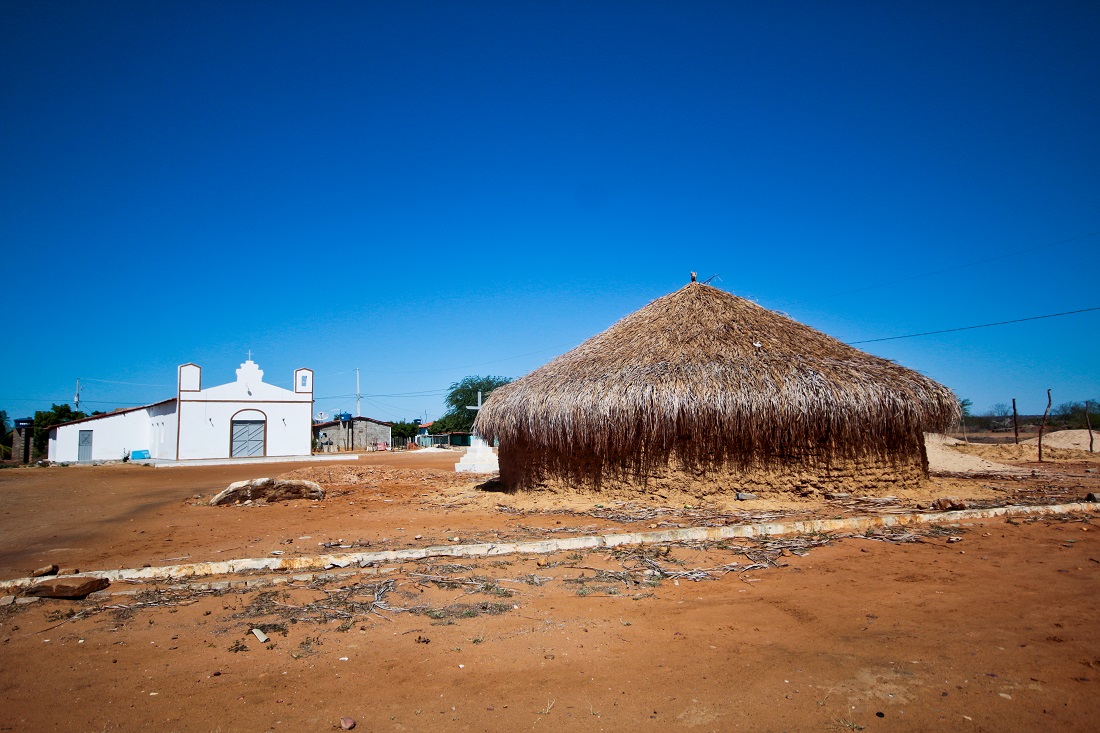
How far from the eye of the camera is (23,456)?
34594mm

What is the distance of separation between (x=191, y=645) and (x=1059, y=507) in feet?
33.1

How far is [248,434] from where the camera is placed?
96.7 ft

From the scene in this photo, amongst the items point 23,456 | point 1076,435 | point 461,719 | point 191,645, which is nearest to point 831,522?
point 461,719

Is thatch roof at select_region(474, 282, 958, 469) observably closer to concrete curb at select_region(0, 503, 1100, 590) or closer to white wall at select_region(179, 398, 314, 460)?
concrete curb at select_region(0, 503, 1100, 590)

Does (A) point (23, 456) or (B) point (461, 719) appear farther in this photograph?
(A) point (23, 456)

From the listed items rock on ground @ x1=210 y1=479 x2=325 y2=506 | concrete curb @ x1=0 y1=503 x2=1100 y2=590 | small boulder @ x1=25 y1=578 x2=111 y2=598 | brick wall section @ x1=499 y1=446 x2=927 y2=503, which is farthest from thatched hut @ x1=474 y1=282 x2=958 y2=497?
small boulder @ x1=25 y1=578 x2=111 y2=598

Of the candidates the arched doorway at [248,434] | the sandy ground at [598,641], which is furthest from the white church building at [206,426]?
the sandy ground at [598,641]

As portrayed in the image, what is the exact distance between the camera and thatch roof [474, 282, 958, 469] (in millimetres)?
9547

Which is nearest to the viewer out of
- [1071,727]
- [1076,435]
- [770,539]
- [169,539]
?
[1071,727]

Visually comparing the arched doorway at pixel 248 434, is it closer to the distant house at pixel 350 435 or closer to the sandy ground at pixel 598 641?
the distant house at pixel 350 435

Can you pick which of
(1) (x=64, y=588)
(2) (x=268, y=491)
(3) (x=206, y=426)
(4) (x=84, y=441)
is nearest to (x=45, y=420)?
(4) (x=84, y=441)

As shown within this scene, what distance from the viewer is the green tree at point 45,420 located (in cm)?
3511

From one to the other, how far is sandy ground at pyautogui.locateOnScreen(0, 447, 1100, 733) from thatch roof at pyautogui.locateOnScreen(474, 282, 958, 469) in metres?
2.54

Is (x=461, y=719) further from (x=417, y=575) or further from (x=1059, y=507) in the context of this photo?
(x=1059, y=507)
